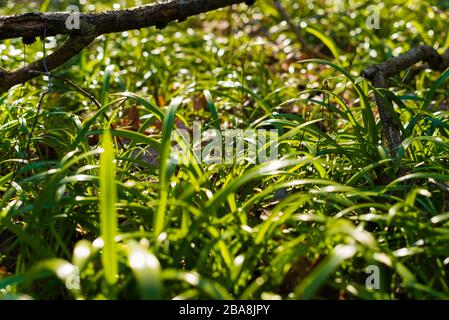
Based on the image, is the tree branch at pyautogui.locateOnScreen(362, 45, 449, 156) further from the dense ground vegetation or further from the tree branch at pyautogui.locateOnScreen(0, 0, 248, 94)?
the tree branch at pyautogui.locateOnScreen(0, 0, 248, 94)

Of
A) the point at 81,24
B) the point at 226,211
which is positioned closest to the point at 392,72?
the point at 226,211

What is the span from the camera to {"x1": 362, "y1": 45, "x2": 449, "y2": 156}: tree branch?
2.38 m

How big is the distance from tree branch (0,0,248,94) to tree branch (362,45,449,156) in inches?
32.1

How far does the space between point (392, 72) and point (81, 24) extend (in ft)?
4.72

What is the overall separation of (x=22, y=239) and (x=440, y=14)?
383 centimetres

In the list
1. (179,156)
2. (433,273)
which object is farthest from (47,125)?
(433,273)

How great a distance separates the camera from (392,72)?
2.78 m

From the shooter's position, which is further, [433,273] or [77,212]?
[77,212]

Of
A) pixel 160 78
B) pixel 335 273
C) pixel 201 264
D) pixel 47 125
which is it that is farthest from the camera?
pixel 160 78

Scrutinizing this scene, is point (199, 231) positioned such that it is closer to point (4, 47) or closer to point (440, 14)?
point (4, 47)

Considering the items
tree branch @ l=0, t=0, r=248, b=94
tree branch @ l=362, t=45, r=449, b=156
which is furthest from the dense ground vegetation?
tree branch @ l=0, t=0, r=248, b=94

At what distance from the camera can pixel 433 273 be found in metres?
1.67

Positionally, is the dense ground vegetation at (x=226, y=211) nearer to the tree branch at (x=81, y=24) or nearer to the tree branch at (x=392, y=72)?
the tree branch at (x=392, y=72)

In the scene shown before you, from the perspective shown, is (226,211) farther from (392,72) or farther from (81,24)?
(392,72)
